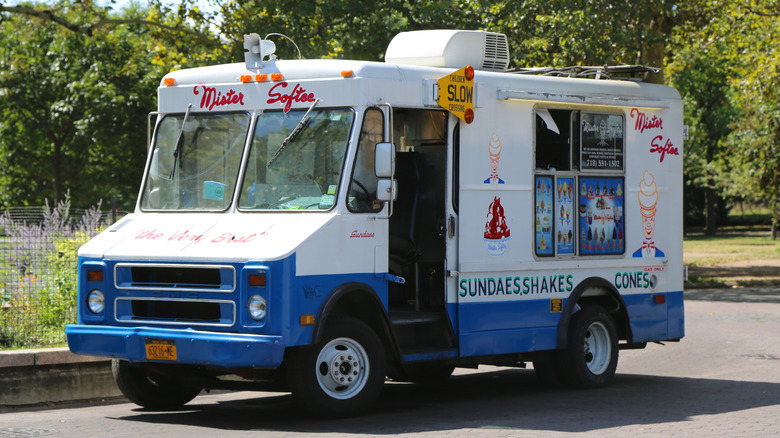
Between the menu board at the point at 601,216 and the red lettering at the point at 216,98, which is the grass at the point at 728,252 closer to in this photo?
the menu board at the point at 601,216

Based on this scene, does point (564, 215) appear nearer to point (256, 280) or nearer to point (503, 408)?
point (503, 408)

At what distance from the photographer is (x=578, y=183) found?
10883 mm

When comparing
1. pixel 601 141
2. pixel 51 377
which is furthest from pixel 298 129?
pixel 601 141

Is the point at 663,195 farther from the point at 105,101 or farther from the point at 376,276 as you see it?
the point at 105,101

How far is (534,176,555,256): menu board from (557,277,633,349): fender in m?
0.52

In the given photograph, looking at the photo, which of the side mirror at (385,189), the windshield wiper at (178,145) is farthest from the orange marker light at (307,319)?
the windshield wiper at (178,145)

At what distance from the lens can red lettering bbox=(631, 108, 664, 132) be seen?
450 inches

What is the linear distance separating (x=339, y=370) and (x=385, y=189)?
1.45 metres

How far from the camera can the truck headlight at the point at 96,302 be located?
8.92 metres

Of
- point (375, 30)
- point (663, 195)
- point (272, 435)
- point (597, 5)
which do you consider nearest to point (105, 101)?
point (375, 30)

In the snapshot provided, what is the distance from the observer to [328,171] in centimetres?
884

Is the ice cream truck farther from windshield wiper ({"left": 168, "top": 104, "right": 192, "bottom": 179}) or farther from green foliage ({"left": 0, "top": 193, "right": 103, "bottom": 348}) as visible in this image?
green foliage ({"left": 0, "top": 193, "right": 103, "bottom": 348})

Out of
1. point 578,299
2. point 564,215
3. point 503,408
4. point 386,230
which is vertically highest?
point 564,215

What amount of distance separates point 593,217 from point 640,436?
339 centimetres
